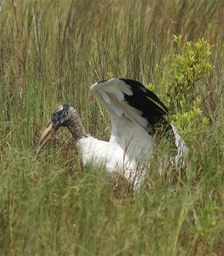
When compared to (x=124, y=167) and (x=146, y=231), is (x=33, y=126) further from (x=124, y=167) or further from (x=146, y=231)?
(x=146, y=231)

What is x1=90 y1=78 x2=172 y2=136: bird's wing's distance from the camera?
535cm

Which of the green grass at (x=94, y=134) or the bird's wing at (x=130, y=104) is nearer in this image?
the green grass at (x=94, y=134)

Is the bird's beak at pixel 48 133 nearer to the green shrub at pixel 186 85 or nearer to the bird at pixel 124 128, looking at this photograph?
the bird at pixel 124 128

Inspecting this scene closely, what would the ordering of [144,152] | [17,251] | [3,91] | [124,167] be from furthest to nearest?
[3,91], [144,152], [124,167], [17,251]

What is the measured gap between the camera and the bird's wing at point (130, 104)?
5348 mm

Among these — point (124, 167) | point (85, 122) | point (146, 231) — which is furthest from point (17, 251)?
point (85, 122)

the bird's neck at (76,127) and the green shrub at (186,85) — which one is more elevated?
the green shrub at (186,85)

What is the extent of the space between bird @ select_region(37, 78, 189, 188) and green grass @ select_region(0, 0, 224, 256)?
3.8 inches

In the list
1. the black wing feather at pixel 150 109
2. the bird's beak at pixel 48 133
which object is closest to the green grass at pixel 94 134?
the bird's beak at pixel 48 133

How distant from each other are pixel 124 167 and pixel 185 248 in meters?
0.98

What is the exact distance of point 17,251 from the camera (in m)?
3.98

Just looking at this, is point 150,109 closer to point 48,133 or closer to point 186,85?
point 186,85

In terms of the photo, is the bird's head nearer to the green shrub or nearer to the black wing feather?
the black wing feather

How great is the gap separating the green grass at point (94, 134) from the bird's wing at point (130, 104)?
26cm
